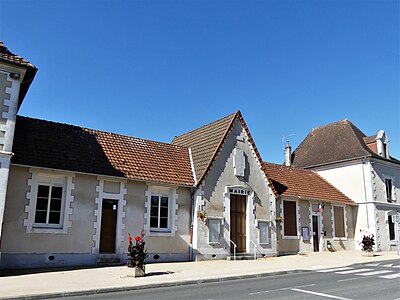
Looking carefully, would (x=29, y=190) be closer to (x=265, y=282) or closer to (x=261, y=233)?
(x=265, y=282)

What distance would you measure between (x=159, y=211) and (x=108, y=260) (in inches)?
119

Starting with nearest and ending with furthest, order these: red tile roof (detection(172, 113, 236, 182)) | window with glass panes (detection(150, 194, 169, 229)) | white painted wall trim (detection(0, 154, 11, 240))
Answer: white painted wall trim (detection(0, 154, 11, 240)) < window with glass panes (detection(150, 194, 169, 229)) < red tile roof (detection(172, 113, 236, 182))

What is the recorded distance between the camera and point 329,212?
23016 mm

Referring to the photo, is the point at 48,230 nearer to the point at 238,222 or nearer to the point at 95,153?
the point at 95,153

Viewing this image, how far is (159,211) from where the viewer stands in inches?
623

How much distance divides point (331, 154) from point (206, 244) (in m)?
15.1

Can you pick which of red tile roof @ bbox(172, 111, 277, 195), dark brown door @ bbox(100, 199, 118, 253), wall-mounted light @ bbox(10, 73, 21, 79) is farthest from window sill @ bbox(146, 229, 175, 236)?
wall-mounted light @ bbox(10, 73, 21, 79)

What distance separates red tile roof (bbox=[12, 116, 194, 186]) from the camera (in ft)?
44.6

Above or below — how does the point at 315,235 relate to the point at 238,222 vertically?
below

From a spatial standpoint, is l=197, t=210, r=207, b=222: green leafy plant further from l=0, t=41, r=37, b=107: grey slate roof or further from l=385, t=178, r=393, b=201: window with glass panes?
l=385, t=178, r=393, b=201: window with glass panes

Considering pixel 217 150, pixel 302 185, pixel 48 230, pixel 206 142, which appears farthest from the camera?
pixel 302 185

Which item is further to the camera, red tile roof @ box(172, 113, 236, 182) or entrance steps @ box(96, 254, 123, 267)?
red tile roof @ box(172, 113, 236, 182)

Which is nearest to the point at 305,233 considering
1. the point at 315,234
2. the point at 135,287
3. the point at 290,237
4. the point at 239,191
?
the point at 315,234

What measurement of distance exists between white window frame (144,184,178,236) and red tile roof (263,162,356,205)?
6.91 meters
